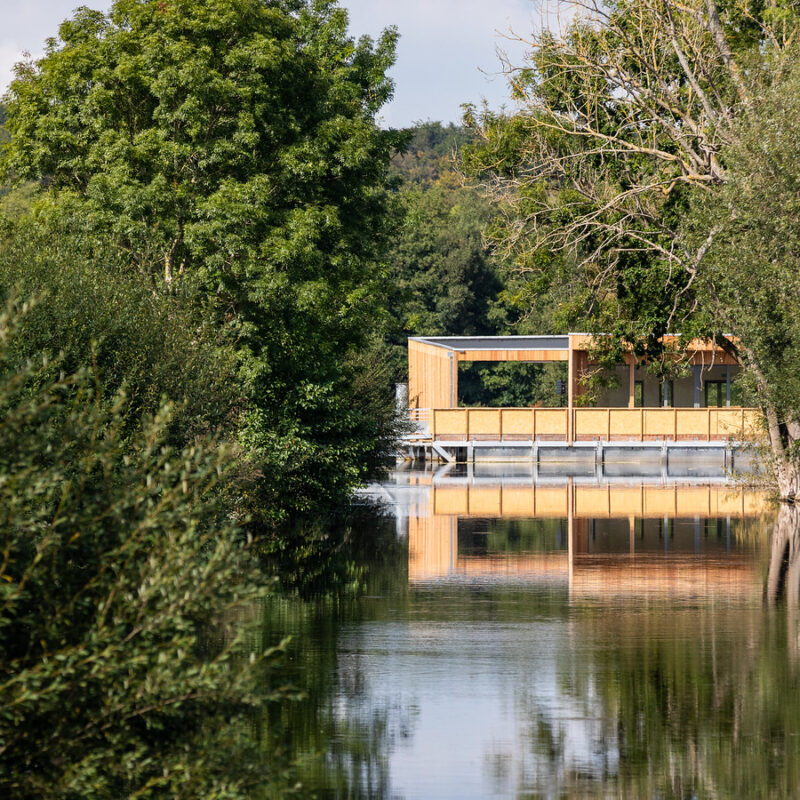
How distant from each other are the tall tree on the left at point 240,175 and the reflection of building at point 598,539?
10.8 ft

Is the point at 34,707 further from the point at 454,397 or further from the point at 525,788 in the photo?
the point at 454,397

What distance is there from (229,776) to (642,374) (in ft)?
171

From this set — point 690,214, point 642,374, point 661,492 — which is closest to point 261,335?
point 690,214

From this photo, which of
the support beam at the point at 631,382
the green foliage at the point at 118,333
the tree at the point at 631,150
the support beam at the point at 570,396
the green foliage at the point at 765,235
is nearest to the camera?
the green foliage at the point at 118,333

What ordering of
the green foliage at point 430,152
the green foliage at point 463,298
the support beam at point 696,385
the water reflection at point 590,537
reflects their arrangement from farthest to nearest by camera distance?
the green foliage at point 430,152, the green foliage at point 463,298, the support beam at point 696,385, the water reflection at point 590,537

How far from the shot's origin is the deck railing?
51.7 meters

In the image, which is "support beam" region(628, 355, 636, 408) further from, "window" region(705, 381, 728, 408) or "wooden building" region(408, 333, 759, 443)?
"window" region(705, 381, 728, 408)

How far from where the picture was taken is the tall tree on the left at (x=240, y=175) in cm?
2645

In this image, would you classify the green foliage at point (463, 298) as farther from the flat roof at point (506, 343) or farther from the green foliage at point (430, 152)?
the green foliage at point (430, 152)

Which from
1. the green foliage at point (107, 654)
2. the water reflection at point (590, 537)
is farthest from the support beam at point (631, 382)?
the green foliage at point (107, 654)

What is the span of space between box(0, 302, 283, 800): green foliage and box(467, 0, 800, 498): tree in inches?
945

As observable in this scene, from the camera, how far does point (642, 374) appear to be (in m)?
57.0

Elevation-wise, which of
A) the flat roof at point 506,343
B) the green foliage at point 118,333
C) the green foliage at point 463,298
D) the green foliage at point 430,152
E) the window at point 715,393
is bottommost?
the green foliage at point 118,333

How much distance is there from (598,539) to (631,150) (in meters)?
10.1
